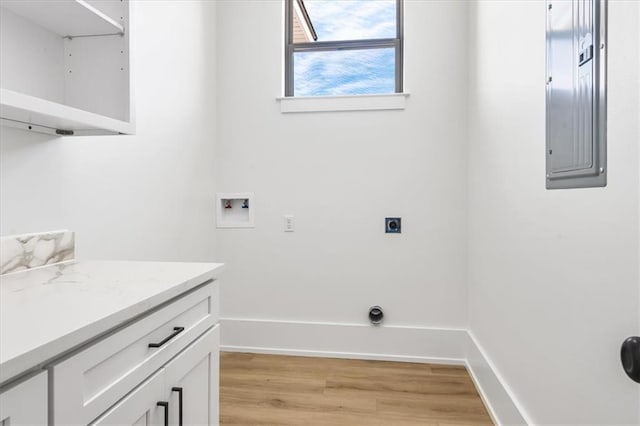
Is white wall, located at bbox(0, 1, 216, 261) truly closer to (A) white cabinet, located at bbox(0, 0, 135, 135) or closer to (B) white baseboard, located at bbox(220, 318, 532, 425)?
(A) white cabinet, located at bbox(0, 0, 135, 135)

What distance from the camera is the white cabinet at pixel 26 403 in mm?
499

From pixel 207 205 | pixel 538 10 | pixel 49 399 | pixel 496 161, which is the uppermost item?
pixel 538 10

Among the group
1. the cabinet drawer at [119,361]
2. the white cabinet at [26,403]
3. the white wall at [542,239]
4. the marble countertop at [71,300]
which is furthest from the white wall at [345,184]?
the white cabinet at [26,403]

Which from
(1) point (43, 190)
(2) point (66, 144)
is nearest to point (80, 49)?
(2) point (66, 144)

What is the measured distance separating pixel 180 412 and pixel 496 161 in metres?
1.59

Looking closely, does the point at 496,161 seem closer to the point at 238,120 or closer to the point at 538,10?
the point at 538,10

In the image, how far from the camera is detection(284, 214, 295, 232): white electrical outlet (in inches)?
96.4

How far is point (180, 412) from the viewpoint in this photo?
94 centimetres

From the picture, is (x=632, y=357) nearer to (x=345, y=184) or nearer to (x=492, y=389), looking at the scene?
(x=492, y=389)

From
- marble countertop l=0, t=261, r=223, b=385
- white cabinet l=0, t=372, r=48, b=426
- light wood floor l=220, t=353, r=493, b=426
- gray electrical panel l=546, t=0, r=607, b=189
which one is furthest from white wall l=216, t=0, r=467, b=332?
white cabinet l=0, t=372, r=48, b=426

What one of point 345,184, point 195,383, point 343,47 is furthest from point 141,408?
point 343,47

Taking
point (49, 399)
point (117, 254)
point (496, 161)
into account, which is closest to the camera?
point (49, 399)

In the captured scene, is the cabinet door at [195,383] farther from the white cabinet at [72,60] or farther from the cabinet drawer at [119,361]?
the white cabinet at [72,60]

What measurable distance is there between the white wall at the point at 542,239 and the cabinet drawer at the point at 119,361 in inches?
40.8
